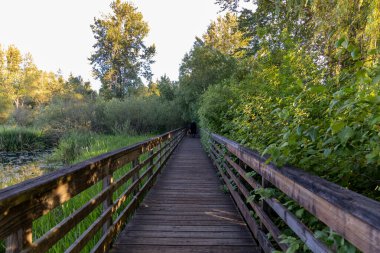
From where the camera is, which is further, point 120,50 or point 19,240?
point 120,50

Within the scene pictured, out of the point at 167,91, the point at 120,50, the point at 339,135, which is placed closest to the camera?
the point at 339,135

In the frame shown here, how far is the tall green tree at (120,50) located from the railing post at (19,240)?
4033 centimetres

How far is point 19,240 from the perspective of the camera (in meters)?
1.41

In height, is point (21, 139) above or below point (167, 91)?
below

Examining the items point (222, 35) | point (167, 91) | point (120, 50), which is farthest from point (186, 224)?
point (120, 50)

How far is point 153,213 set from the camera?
4195mm

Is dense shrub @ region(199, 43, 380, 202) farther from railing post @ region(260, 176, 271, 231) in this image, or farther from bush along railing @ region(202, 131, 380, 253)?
railing post @ region(260, 176, 271, 231)

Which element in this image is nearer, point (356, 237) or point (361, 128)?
point (356, 237)

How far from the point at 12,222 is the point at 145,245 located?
6.49 feet

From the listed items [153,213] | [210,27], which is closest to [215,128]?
[153,213]

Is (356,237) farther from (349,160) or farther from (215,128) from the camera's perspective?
(215,128)

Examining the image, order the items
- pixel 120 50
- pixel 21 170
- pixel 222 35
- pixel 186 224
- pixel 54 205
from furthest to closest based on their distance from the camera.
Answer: pixel 120 50 → pixel 222 35 → pixel 21 170 → pixel 186 224 → pixel 54 205

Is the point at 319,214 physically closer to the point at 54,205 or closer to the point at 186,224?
the point at 54,205

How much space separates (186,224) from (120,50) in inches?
1563
